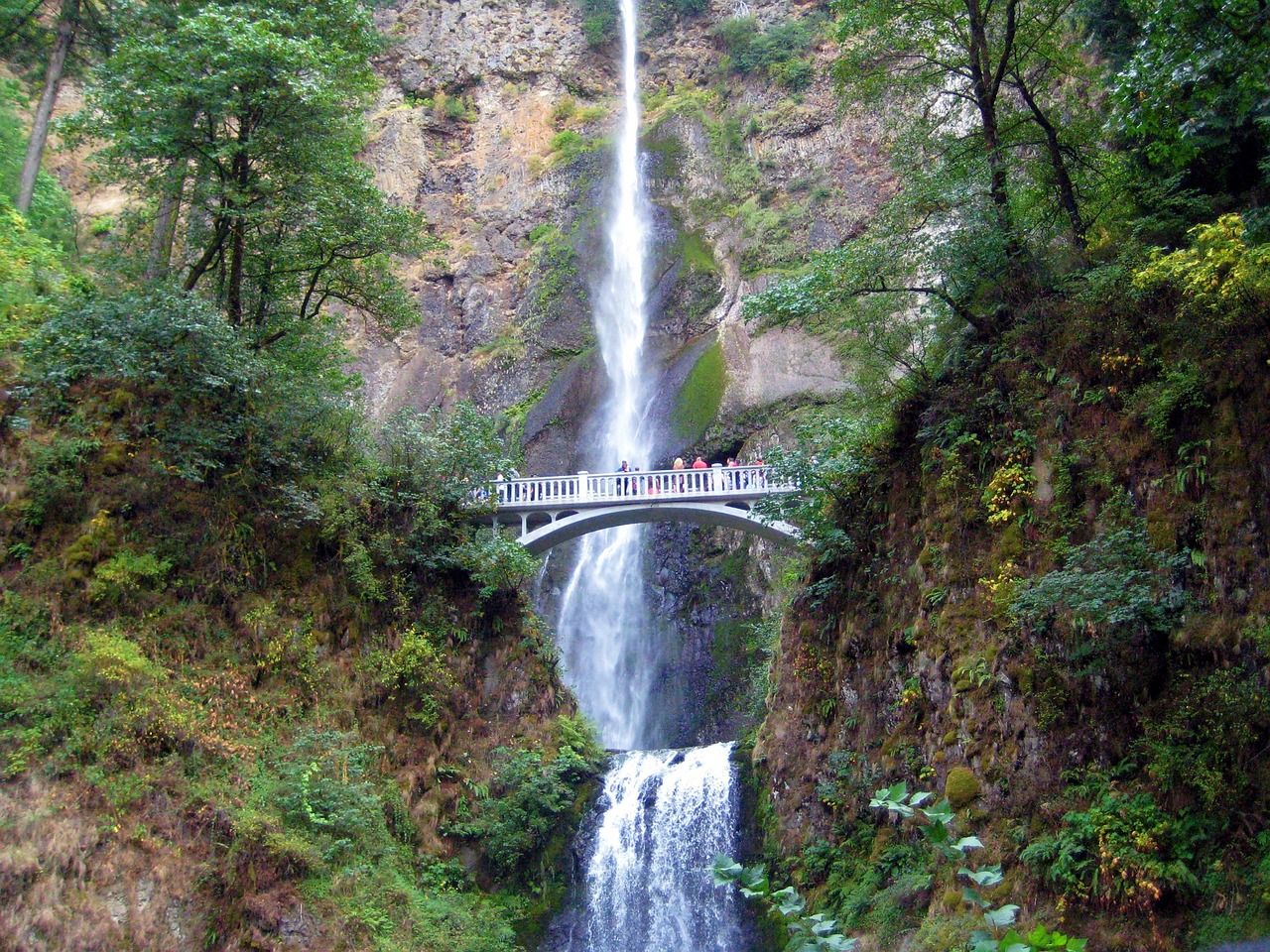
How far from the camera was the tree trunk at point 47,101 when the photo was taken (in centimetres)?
1775

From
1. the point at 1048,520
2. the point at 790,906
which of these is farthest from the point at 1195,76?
the point at 790,906

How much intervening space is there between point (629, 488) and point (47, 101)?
46.1ft

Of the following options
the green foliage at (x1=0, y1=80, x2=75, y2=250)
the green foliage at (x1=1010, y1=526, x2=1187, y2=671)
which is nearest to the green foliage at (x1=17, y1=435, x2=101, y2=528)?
the green foliage at (x1=0, y1=80, x2=75, y2=250)

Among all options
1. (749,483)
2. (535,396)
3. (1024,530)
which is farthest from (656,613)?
(1024,530)

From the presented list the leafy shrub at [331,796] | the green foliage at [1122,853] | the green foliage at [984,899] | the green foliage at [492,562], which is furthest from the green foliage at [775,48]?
the green foliage at [984,899]

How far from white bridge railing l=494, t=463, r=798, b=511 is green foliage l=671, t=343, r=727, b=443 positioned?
6712mm

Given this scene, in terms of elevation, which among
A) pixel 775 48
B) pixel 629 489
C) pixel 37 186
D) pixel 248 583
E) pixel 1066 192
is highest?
pixel 775 48

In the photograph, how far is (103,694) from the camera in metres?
12.3

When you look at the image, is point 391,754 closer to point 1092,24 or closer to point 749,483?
point 749,483

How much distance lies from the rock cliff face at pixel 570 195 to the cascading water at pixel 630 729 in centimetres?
85

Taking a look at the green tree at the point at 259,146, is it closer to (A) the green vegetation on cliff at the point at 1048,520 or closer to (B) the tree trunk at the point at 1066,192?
(A) the green vegetation on cliff at the point at 1048,520

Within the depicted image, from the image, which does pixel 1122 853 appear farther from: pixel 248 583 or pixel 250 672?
pixel 248 583

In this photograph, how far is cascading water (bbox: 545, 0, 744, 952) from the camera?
52.5 ft

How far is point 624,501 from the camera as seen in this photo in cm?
2162
